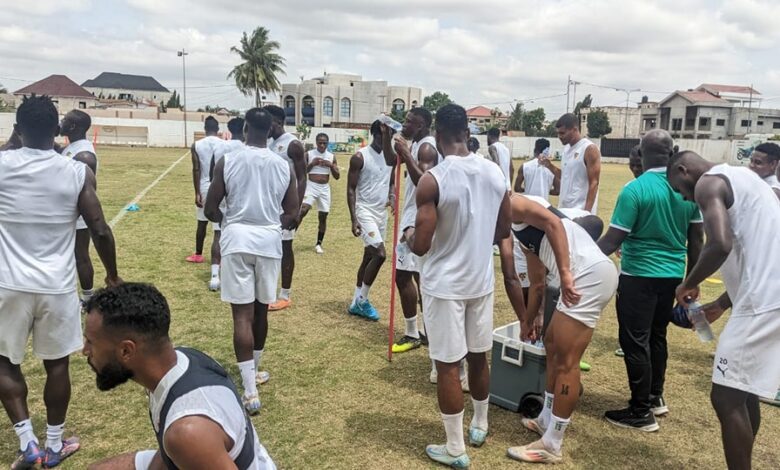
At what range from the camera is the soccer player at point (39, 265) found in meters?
3.48

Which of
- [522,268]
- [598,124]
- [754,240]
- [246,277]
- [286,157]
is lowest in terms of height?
[522,268]

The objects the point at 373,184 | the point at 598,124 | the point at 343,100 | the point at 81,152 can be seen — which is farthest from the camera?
the point at 343,100

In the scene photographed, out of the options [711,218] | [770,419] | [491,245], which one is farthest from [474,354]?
[770,419]

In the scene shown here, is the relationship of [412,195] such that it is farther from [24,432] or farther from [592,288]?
[24,432]

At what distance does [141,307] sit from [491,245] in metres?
2.34

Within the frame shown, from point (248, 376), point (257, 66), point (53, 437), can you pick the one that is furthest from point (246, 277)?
point (257, 66)

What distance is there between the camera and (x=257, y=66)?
75.1m

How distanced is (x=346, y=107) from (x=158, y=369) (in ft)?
324

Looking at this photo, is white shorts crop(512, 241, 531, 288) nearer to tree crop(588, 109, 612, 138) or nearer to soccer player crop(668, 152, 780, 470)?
soccer player crop(668, 152, 780, 470)

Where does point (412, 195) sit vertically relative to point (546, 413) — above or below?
above

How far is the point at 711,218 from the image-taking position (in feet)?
9.71

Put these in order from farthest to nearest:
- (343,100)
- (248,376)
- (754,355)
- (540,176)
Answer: (343,100) < (540,176) < (248,376) < (754,355)

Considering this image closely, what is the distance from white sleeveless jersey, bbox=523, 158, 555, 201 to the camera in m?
8.38

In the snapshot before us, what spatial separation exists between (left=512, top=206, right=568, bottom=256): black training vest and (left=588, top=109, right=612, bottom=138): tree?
85410 mm
